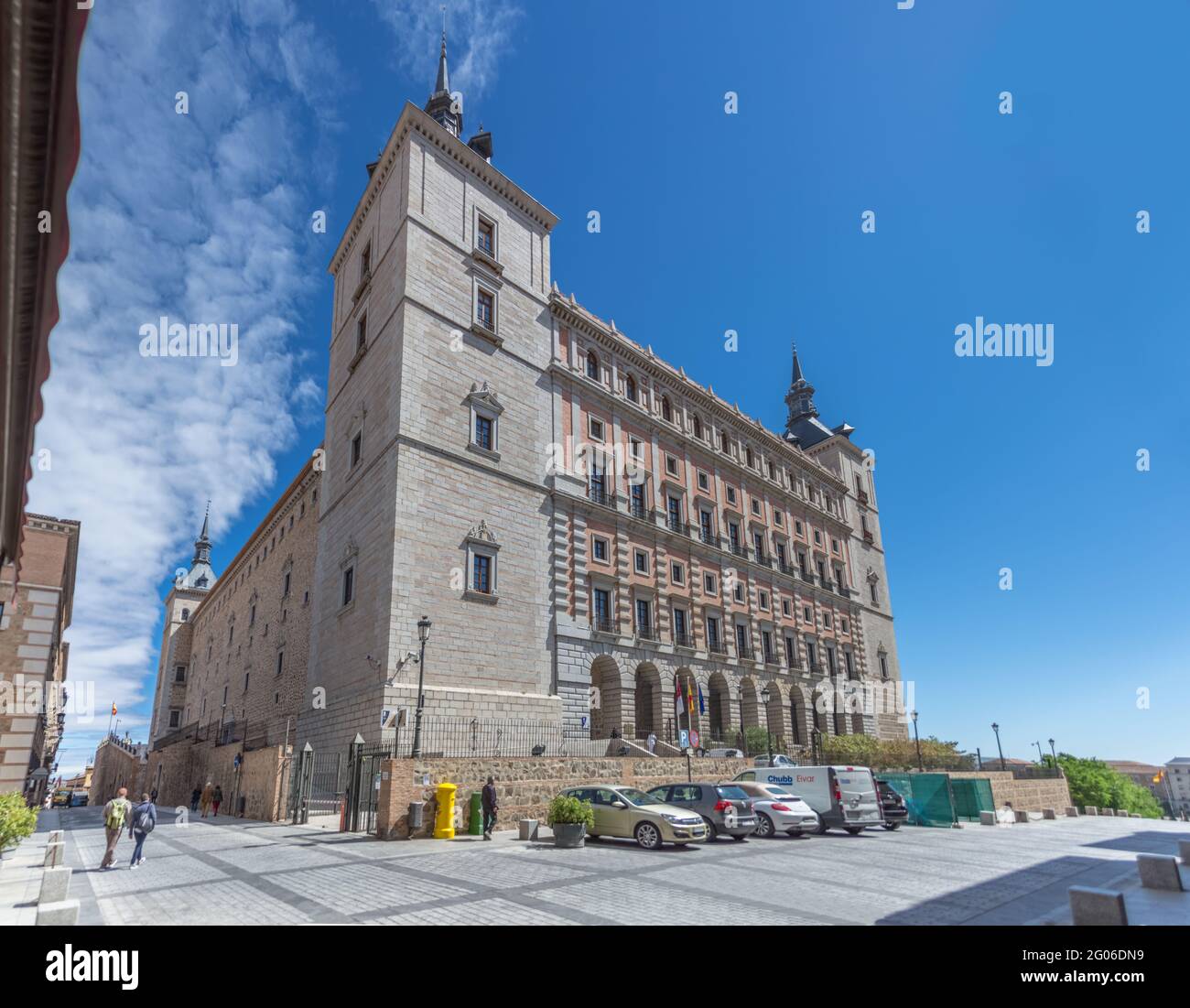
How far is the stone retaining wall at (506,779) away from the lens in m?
17.6

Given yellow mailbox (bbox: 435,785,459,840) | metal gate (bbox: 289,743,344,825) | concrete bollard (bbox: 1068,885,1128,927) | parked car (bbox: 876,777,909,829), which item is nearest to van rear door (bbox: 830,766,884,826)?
parked car (bbox: 876,777,909,829)

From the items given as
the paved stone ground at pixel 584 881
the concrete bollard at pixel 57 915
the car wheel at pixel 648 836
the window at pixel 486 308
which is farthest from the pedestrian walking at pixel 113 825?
the window at pixel 486 308

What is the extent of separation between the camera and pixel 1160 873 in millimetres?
10445

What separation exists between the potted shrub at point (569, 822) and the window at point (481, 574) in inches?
477

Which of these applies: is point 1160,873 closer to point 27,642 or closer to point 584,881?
point 584,881

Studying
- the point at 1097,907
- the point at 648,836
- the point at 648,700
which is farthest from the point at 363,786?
the point at 1097,907

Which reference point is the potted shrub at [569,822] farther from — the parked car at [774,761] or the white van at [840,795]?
the parked car at [774,761]

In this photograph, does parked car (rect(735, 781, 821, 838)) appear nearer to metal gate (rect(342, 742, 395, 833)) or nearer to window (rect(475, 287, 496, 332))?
metal gate (rect(342, 742, 395, 833))

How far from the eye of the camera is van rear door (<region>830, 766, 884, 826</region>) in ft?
64.2

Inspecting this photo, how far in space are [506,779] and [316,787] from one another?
9241mm

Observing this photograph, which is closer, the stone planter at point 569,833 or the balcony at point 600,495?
the stone planter at point 569,833

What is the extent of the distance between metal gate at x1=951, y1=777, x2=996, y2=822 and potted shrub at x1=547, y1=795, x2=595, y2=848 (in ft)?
57.6

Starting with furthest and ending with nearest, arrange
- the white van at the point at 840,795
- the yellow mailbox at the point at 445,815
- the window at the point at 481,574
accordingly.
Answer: the window at the point at 481,574 → the white van at the point at 840,795 → the yellow mailbox at the point at 445,815

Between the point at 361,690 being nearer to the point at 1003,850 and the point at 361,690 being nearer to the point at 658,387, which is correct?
the point at 1003,850
